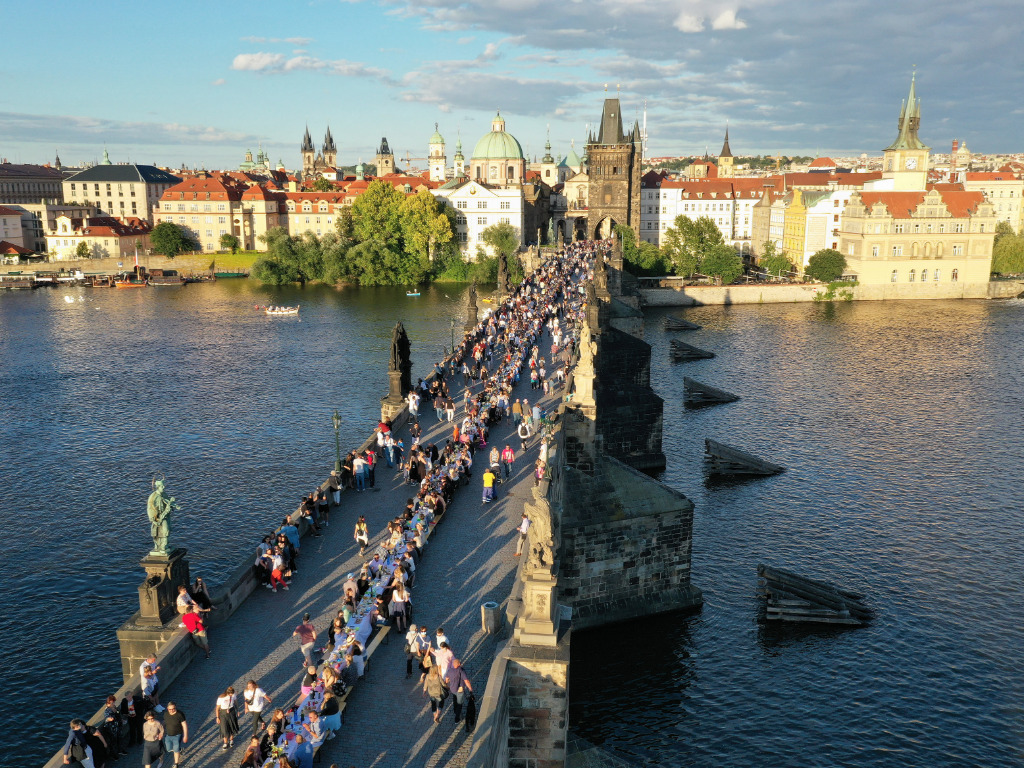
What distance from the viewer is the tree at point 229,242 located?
5285 inches

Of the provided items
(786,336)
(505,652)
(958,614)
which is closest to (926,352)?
(786,336)

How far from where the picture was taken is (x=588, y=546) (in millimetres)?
26562

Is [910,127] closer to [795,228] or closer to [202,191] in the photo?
[795,228]

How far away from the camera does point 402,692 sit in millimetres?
15812

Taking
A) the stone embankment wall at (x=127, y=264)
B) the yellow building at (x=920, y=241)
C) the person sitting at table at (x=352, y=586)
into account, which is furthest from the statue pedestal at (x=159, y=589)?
the stone embankment wall at (x=127, y=264)

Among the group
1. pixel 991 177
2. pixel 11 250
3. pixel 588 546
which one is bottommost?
pixel 588 546

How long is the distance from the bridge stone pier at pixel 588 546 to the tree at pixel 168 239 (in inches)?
3816

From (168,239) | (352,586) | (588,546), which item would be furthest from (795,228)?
(352,586)

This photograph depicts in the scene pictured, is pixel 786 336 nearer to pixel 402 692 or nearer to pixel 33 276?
pixel 402 692

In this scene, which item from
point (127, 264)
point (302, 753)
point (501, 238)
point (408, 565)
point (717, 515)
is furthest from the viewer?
point (127, 264)

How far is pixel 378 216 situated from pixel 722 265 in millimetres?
45312

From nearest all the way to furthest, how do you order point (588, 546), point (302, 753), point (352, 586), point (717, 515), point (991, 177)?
point (302, 753) → point (352, 586) → point (588, 546) → point (717, 515) → point (991, 177)

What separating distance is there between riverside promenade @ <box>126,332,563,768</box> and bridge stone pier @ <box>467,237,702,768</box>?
0.95 metres

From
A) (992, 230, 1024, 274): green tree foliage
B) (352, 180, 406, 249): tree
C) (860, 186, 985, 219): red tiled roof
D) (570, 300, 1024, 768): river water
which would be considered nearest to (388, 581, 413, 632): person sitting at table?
(570, 300, 1024, 768): river water
